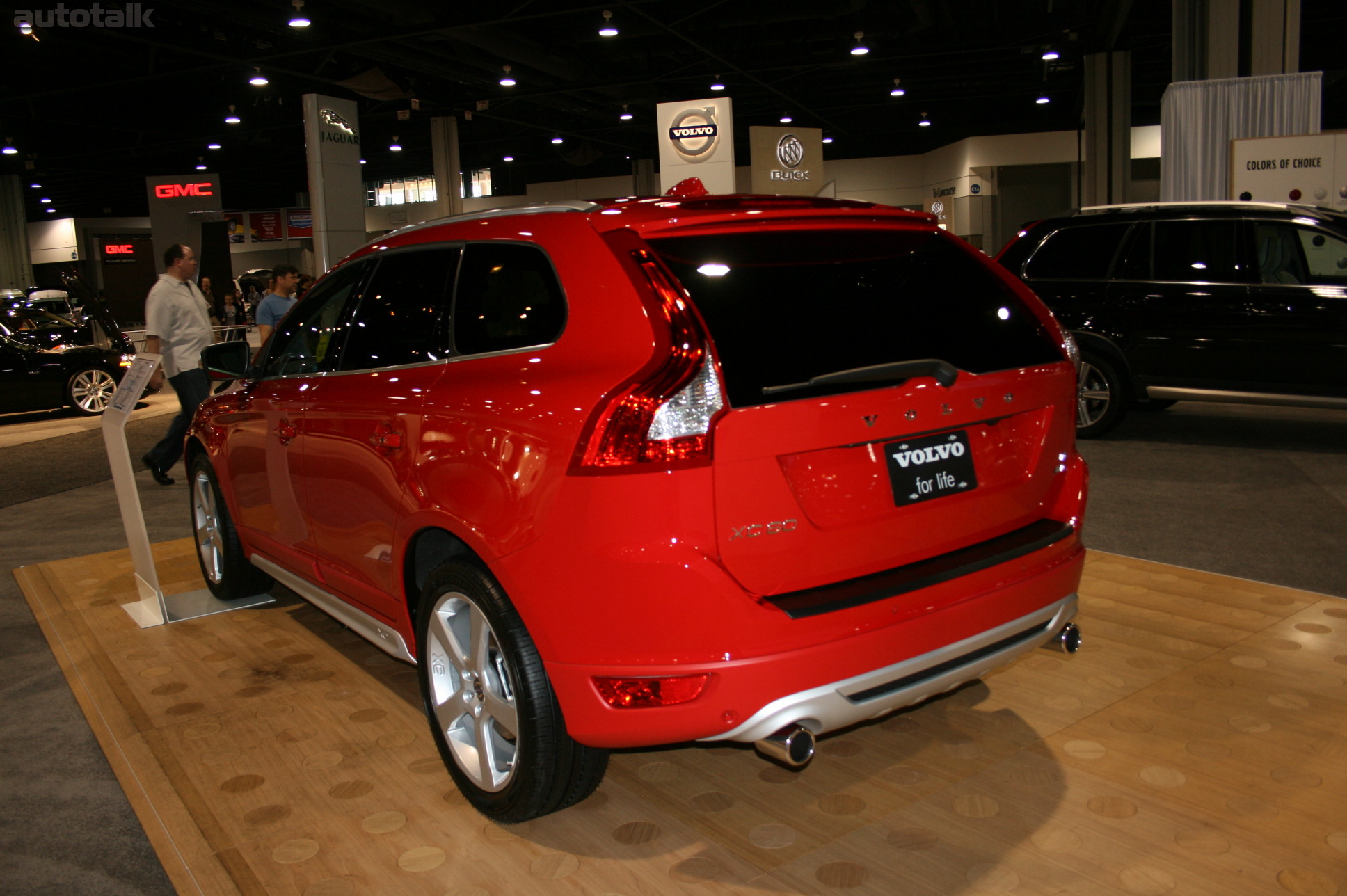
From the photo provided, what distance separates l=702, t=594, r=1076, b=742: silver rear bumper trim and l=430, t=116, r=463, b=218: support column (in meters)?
20.9

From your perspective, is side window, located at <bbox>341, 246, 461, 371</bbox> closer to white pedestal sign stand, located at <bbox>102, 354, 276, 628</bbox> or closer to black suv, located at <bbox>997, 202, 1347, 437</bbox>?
white pedestal sign stand, located at <bbox>102, 354, 276, 628</bbox>

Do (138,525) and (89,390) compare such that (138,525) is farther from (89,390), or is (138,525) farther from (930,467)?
(89,390)

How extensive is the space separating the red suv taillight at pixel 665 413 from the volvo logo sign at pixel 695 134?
1029 cm

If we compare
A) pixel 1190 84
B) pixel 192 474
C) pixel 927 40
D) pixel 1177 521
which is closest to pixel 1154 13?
pixel 927 40

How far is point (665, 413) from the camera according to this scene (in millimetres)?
1953

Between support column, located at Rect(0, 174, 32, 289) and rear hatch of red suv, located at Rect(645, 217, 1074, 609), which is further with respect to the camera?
support column, located at Rect(0, 174, 32, 289)

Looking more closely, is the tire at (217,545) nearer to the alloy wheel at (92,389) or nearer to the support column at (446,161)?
the alloy wheel at (92,389)

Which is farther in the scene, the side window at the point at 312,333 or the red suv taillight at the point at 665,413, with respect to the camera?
the side window at the point at 312,333

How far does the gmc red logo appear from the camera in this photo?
24141mm

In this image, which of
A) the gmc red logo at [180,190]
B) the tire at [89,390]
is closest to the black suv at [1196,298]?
the tire at [89,390]

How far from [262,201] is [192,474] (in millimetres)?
39971

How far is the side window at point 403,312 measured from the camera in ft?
8.88

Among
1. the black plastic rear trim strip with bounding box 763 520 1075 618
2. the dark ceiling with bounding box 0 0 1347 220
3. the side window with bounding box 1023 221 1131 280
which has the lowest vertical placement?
the black plastic rear trim strip with bounding box 763 520 1075 618

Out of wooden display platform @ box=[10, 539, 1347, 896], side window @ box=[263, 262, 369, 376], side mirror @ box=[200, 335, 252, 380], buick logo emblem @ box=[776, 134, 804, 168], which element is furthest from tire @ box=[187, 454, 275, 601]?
buick logo emblem @ box=[776, 134, 804, 168]
